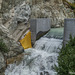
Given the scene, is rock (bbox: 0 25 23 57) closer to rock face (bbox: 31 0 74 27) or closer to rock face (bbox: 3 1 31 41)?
rock face (bbox: 3 1 31 41)

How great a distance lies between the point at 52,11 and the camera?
2392cm

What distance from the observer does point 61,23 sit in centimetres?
2486

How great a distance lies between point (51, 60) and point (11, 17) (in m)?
8.02

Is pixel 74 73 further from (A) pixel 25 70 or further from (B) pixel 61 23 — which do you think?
(B) pixel 61 23

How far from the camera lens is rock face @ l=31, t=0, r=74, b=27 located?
21698 mm

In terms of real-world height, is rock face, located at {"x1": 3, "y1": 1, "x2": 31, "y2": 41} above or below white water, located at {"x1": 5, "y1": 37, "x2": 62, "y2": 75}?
above

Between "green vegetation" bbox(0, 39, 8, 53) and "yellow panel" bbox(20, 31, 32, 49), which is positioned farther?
"yellow panel" bbox(20, 31, 32, 49)

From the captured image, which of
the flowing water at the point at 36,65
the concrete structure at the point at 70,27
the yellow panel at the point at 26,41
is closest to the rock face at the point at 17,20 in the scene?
the yellow panel at the point at 26,41

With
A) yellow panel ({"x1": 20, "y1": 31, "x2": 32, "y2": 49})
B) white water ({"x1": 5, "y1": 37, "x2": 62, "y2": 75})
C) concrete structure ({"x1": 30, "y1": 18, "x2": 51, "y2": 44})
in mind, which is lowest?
white water ({"x1": 5, "y1": 37, "x2": 62, "y2": 75})

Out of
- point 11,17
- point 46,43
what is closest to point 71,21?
point 46,43

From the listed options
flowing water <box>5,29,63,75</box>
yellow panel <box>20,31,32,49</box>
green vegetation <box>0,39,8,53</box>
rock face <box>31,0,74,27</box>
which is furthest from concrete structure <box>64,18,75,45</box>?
rock face <box>31,0,74,27</box>

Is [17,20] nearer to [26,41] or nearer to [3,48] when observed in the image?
[26,41]

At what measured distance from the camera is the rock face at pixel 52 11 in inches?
854

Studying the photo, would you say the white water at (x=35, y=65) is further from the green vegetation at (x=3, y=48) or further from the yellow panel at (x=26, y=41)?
the yellow panel at (x=26, y=41)
